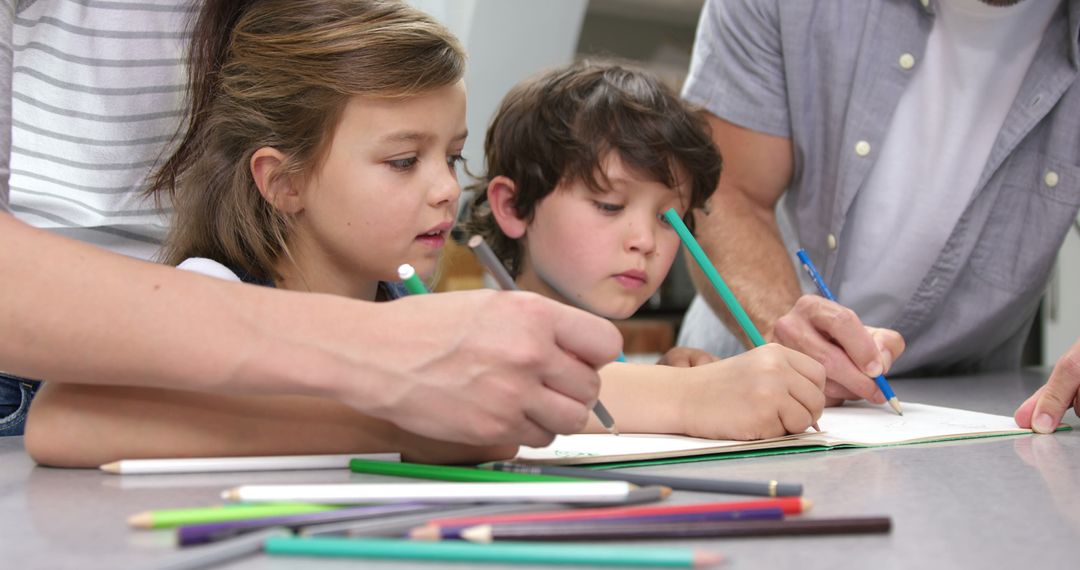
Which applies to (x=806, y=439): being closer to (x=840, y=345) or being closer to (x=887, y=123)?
(x=840, y=345)

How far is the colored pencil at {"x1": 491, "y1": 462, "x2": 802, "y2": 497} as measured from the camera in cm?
52

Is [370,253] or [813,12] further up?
[813,12]

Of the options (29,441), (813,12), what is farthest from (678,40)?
(29,441)

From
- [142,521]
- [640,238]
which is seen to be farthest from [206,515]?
[640,238]

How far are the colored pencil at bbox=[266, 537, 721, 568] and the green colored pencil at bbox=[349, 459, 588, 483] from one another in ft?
0.42

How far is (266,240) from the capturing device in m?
0.96

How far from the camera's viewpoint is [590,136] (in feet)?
3.91

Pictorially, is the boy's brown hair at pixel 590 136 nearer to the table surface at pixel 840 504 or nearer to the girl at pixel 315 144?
the girl at pixel 315 144

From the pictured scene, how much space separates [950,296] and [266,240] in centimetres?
86

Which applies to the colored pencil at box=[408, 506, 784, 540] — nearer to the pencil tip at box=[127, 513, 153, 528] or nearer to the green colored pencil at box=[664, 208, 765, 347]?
the pencil tip at box=[127, 513, 153, 528]

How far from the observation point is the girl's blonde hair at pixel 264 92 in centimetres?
94

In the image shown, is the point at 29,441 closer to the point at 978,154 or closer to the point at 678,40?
the point at 978,154

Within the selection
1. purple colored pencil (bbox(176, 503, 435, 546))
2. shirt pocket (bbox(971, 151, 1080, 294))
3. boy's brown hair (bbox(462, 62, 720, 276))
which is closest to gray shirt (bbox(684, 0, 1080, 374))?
shirt pocket (bbox(971, 151, 1080, 294))

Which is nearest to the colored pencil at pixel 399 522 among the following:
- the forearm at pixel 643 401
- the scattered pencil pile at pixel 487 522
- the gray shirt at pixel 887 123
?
the scattered pencil pile at pixel 487 522
